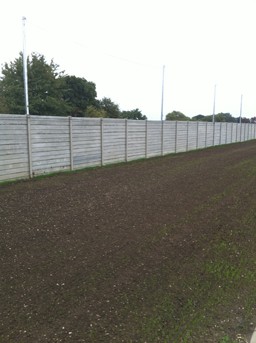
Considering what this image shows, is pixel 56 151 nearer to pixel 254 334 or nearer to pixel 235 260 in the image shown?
pixel 235 260

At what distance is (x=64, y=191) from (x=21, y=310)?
490 cm

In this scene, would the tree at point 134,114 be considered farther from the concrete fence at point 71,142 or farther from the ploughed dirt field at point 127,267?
the ploughed dirt field at point 127,267

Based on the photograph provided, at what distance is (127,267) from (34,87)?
1243 inches

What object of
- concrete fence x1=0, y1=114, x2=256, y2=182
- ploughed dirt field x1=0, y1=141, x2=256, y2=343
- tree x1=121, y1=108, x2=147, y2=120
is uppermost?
tree x1=121, y1=108, x2=147, y2=120

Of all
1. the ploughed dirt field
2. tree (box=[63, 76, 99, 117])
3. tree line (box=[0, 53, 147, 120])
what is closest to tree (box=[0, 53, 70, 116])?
tree line (box=[0, 53, 147, 120])

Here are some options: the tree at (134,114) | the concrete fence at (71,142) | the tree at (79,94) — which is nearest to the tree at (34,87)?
the tree at (79,94)

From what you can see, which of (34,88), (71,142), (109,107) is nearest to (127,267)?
(71,142)

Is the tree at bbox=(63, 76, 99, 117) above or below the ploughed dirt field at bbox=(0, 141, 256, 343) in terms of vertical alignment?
above

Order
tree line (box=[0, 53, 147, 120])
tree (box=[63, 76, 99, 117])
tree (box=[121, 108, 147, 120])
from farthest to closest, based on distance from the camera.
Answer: tree (box=[121, 108, 147, 120]), tree (box=[63, 76, 99, 117]), tree line (box=[0, 53, 147, 120])

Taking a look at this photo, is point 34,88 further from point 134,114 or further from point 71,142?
point 134,114

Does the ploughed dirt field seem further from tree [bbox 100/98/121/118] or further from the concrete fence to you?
tree [bbox 100/98/121/118]

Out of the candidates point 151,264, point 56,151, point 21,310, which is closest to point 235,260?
point 151,264

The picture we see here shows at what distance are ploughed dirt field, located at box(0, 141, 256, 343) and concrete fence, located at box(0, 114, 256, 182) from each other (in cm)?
192

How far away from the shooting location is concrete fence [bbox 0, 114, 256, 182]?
870 cm
